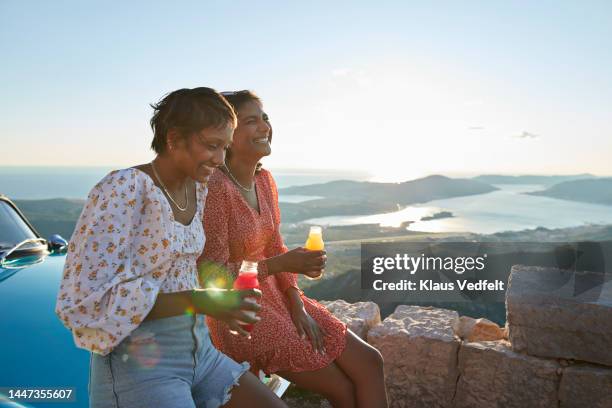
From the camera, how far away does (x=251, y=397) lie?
196 centimetres

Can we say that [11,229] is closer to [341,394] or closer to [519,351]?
[341,394]

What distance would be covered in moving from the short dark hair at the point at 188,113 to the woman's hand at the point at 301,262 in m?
0.79

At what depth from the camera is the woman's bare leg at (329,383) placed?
2.46 metres

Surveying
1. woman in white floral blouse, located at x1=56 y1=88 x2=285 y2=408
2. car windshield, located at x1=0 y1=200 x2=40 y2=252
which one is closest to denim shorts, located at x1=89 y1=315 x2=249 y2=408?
woman in white floral blouse, located at x1=56 y1=88 x2=285 y2=408

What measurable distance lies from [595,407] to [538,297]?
0.76m

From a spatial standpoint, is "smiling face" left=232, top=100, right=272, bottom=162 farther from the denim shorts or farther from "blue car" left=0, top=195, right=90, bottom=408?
"blue car" left=0, top=195, right=90, bottom=408

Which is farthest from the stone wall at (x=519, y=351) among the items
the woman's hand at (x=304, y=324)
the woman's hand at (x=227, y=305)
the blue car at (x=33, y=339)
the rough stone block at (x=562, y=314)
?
the woman's hand at (x=227, y=305)

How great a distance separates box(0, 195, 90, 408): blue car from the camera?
201 cm

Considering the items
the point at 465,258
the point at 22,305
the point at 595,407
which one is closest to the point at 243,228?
the point at 22,305

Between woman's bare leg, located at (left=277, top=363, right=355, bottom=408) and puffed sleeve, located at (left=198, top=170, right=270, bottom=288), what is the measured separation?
1.65ft

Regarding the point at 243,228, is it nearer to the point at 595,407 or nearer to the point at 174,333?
the point at 174,333

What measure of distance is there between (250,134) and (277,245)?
632 mm

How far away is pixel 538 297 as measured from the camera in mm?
3375

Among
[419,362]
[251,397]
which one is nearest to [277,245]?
[251,397]
